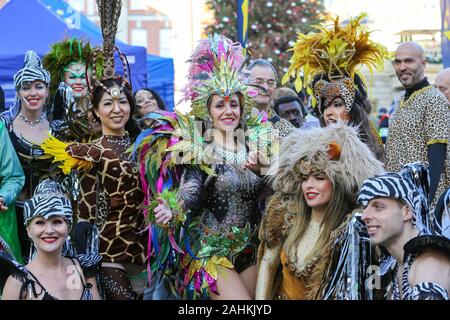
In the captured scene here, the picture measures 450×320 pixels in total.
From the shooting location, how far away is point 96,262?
5664mm

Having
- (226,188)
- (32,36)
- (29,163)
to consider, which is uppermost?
(32,36)

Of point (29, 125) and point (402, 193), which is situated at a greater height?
point (29, 125)

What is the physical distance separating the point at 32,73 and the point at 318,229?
2.69 meters

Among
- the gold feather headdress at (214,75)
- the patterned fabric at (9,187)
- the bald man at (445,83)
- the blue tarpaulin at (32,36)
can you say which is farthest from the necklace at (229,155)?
the blue tarpaulin at (32,36)

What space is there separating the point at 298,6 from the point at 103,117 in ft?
43.8

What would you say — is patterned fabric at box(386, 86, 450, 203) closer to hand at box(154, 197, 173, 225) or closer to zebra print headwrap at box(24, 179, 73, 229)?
hand at box(154, 197, 173, 225)

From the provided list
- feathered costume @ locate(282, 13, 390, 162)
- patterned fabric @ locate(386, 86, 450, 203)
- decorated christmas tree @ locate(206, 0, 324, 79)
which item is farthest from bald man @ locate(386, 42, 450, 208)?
decorated christmas tree @ locate(206, 0, 324, 79)

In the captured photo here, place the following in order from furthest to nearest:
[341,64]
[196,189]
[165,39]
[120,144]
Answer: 1. [165,39]
2. [341,64]
3. [120,144]
4. [196,189]

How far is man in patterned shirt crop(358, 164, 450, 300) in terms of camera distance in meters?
4.40

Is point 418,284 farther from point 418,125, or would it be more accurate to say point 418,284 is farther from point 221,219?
point 418,125

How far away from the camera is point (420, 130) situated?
21.9ft

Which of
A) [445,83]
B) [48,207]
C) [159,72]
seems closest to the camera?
[48,207]

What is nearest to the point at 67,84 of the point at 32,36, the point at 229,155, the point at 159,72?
the point at 229,155
